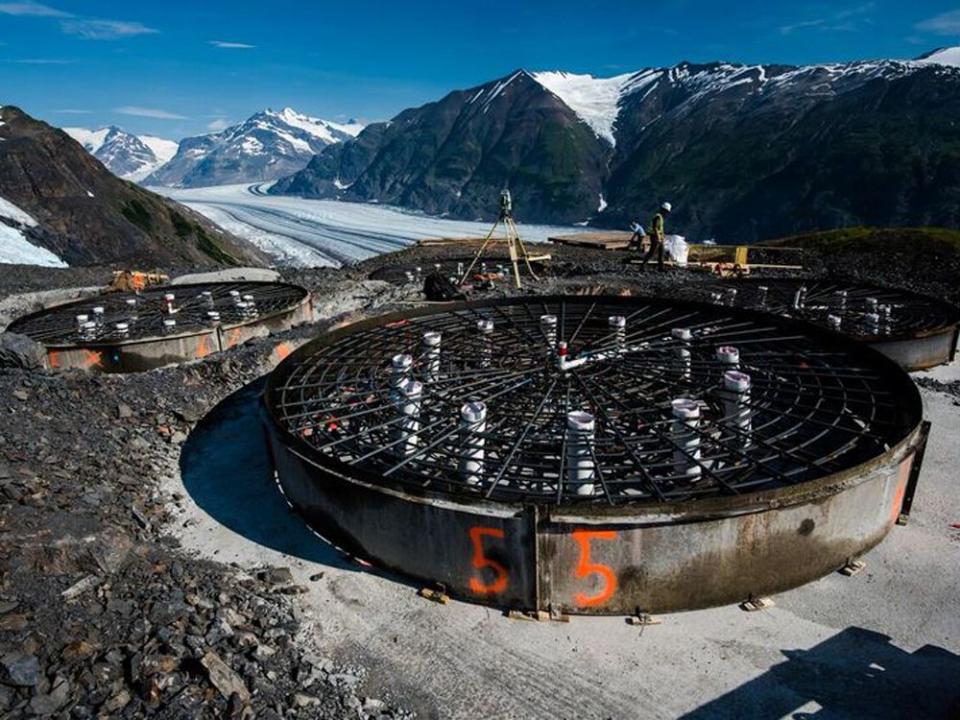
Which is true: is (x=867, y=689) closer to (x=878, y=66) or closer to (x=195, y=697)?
(x=195, y=697)

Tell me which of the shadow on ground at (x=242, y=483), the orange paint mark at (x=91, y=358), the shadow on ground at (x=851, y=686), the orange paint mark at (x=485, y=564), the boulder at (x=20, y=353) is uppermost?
the boulder at (x=20, y=353)

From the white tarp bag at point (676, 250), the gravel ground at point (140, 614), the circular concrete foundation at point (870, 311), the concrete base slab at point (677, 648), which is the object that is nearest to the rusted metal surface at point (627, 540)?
the concrete base slab at point (677, 648)

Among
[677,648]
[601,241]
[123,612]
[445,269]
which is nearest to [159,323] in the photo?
[445,269]

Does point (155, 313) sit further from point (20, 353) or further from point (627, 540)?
point (627, 540)

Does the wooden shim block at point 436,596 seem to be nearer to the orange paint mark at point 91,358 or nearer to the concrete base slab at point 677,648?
the concrete base slab at point 677,648

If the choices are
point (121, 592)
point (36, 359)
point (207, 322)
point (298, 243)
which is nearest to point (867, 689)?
point (121, 592)

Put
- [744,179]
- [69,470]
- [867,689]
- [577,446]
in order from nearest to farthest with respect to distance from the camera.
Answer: [867,689]
[577,446]
[69,470]
[744,179]
